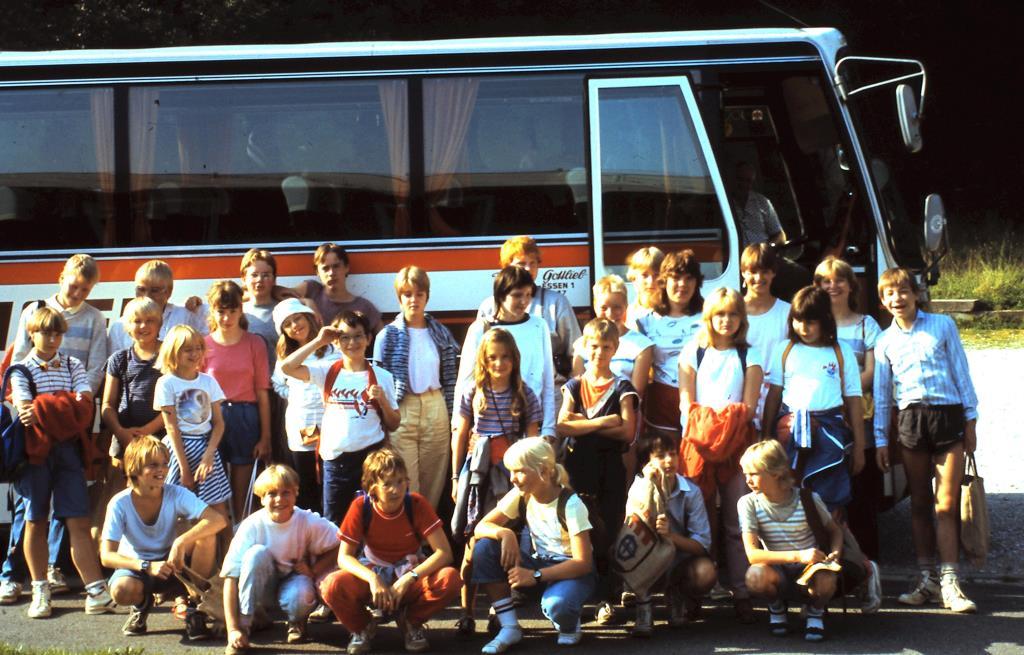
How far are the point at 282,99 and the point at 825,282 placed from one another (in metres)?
3.57

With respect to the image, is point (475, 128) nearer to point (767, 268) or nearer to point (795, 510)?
point (767, 268)

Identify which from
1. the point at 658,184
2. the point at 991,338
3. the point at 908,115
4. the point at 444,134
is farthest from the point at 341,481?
the point at 991,338

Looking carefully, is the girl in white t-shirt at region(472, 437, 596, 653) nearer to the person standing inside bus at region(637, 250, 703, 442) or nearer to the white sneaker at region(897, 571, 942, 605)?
the person standing inside bus at region(637, 250, 703, 442)

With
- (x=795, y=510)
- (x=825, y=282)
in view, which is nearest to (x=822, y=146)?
(x=825, y=282)

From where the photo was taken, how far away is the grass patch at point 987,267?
70.0 feet

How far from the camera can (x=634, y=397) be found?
794 centimetres

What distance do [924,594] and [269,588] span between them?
3469 mm

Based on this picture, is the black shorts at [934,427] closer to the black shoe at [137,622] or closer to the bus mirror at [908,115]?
the bus mirror at [908,115]

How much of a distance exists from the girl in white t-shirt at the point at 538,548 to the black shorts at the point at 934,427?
1946 millimetres

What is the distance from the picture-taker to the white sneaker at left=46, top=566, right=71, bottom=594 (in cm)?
848

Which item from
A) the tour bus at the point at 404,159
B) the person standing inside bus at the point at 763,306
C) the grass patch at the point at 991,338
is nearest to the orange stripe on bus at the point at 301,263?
the tour bus at the point at 404,159

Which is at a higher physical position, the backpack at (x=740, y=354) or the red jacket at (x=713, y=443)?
the backpack at (x=740, y=354)

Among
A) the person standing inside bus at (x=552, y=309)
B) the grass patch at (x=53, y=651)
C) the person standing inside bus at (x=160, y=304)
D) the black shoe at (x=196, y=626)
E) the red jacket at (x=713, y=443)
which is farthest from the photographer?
the person standing inside bus at (x=160, y=304)

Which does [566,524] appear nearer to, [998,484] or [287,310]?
[287,310]
